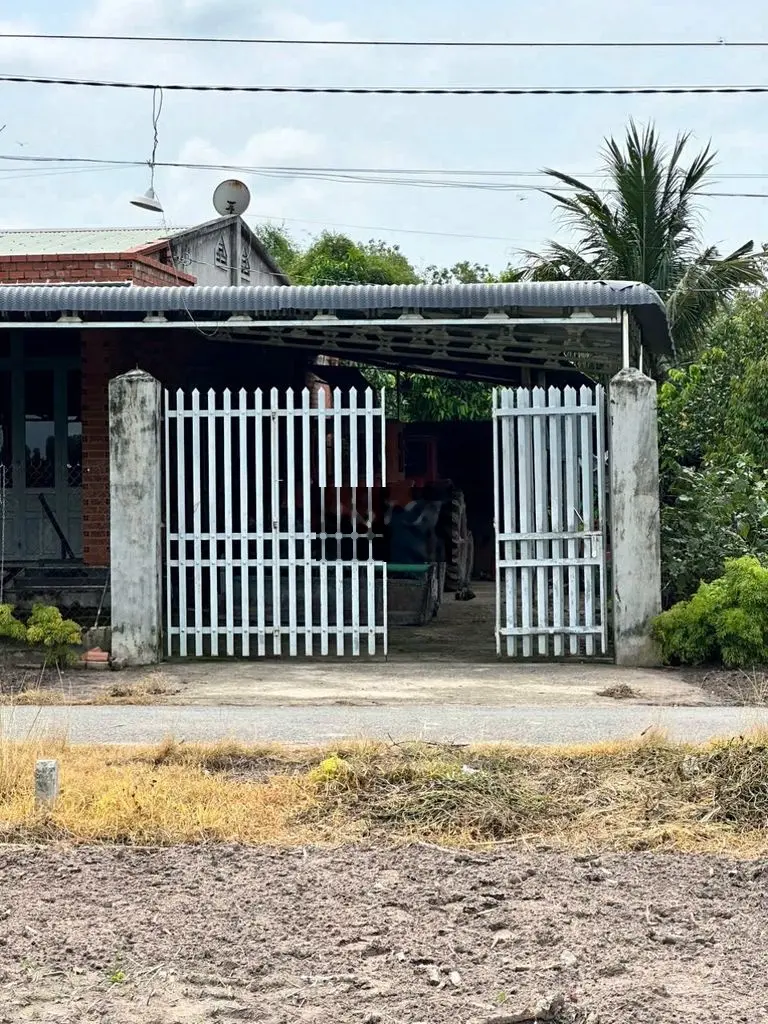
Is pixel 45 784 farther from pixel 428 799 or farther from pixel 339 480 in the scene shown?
pixel 339 480

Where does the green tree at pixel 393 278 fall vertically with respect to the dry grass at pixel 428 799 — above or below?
above

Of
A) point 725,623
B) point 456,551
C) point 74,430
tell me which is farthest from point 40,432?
point 725,623

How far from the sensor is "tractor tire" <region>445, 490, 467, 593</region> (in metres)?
19.0

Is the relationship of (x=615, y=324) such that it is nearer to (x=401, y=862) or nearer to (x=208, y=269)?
(x=401, y=862)

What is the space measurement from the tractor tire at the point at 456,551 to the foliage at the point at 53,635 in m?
8.24

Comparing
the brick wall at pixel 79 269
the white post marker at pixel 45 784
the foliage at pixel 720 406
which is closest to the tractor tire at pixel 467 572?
the foliage at pixel 720 406

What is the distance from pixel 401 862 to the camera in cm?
531

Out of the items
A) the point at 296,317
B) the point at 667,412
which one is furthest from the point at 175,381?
the point at 667,412

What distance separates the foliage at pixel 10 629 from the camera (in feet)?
37.9

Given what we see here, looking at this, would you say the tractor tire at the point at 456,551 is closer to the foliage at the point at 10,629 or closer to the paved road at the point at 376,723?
the foliage at the point at 10,629

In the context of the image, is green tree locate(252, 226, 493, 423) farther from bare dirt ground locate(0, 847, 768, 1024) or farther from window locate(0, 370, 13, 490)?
bare dirt ground locate(0, 847, 768, 1024)

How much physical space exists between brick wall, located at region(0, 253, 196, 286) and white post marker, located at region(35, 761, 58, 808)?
30.6 feet

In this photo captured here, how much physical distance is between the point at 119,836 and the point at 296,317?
7.34 metres

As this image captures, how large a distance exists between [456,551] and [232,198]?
681cm
